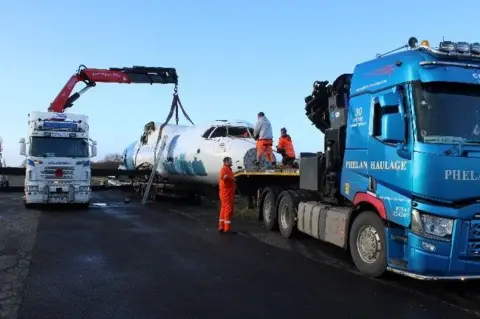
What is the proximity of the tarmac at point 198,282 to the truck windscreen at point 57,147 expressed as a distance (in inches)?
251

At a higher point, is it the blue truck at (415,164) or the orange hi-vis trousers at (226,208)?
the blue truck at (415,164)

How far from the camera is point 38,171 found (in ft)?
57.8

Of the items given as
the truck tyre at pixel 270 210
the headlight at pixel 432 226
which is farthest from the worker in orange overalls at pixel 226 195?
the headlight at pixel 432 226

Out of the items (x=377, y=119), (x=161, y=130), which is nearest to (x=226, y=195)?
(x=377, y=119)

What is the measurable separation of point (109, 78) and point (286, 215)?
15079 mm

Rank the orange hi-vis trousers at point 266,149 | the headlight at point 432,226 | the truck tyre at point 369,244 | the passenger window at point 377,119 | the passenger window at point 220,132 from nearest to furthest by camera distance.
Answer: the headlight at point 432,226 < the truck tyre at point 369,244 < the passenger window at point 377,119 < the orange hi-vis trousers at point 266,149 < the passenger window at point 220,132

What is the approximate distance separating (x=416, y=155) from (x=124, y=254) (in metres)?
5.53

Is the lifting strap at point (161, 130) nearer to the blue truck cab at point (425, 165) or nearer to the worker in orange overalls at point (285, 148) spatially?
the worker in orange overalls at point (285, 148)

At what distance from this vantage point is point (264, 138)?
1434 cm

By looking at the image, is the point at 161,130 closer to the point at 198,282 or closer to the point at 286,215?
the point at 286,215

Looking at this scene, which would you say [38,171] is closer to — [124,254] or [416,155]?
[124,254]

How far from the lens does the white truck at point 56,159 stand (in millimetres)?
17625

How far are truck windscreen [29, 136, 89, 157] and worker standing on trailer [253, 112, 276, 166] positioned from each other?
24.2 feet

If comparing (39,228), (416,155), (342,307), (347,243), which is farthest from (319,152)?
(39,228)
